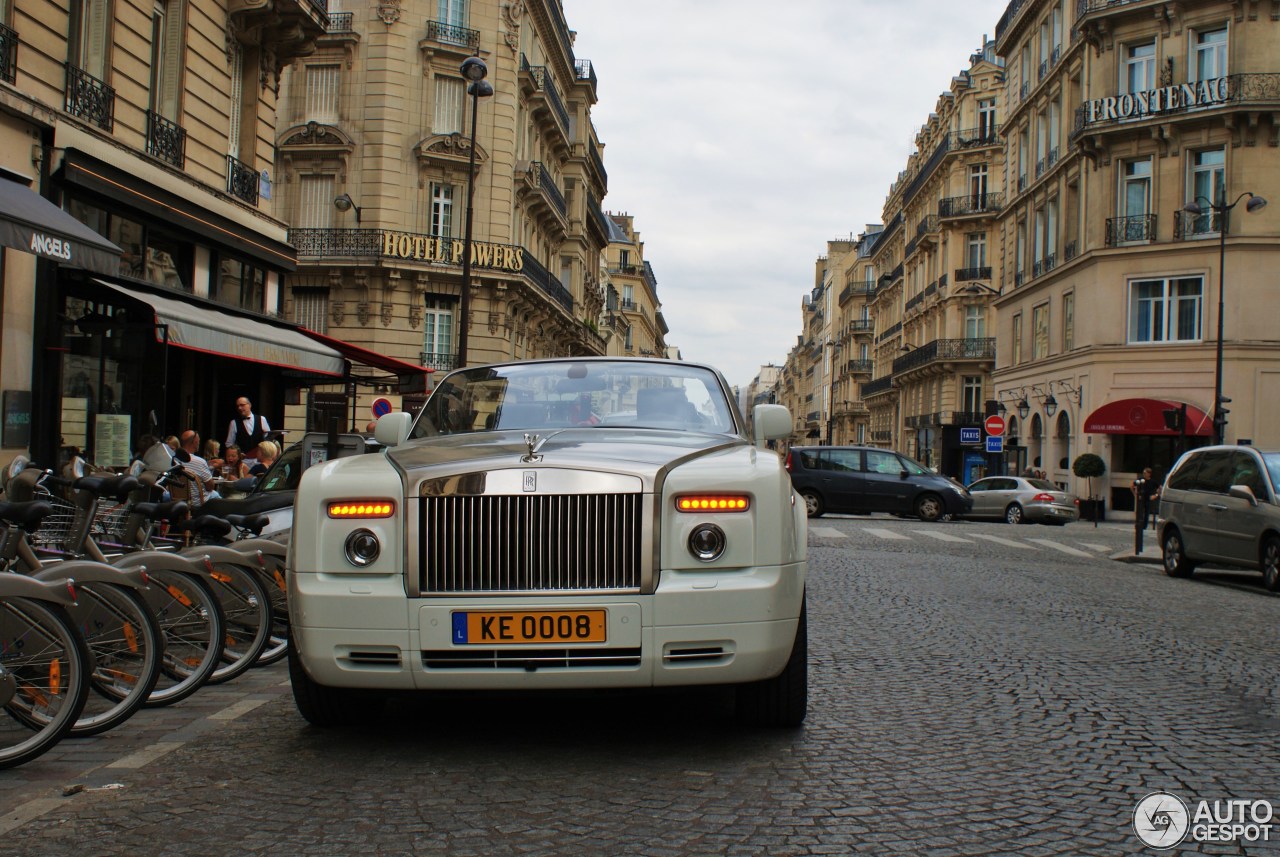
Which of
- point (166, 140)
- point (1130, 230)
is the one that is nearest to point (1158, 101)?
point (1130, 230)

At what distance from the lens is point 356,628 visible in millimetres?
4750

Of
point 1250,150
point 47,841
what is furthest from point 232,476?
point 1250,150

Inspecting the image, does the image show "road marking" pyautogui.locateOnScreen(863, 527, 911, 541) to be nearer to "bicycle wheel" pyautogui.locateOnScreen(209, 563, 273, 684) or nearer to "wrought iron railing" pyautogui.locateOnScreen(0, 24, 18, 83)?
"wrought iron railing" pyautogui.locateOnScreen(0, 24, 18, 83)

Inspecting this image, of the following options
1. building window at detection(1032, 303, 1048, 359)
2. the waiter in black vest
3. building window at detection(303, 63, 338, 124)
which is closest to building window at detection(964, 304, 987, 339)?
building window at detection(1032, 303, 1048, 359)

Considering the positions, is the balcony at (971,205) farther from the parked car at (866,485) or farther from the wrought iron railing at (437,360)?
the parked car at (866,485)

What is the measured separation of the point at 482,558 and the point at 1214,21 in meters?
35.6

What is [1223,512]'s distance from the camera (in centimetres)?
1485

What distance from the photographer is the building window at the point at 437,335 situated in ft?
124

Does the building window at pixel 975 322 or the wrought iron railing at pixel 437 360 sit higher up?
the building window at pixel 975 322

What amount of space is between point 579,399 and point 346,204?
32.7 meters

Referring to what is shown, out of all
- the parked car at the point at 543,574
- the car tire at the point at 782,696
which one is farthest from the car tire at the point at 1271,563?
the parked car at the point at 543,574

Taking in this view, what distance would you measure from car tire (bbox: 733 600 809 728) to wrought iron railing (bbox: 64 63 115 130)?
1262 cm

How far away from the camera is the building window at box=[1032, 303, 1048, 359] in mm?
41125

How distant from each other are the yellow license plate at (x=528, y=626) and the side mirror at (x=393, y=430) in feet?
5.77
